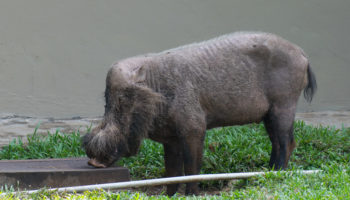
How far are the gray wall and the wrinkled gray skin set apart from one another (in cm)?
301

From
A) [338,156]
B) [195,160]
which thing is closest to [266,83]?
[195,160]

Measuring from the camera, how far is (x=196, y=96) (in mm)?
5637

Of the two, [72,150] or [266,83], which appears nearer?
[266,83]

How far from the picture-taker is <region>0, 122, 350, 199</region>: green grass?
5090 millimetres

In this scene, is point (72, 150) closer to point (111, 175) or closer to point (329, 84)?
point (111, 175)

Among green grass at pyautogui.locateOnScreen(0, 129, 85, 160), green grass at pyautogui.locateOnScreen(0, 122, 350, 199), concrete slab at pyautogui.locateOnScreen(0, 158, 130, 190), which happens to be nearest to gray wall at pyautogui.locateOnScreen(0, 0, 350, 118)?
green grass at pyautogui.locateOnScreen(0, 122, 350, 199)

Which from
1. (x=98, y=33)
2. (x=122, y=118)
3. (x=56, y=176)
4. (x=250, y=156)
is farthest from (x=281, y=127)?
(x=98, y=33)

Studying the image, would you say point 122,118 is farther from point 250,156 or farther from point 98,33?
point 98,33

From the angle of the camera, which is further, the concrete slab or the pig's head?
the pig's head

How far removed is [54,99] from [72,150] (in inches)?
63.2

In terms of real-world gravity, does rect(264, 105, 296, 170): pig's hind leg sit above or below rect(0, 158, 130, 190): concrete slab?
above

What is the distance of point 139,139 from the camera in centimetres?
559

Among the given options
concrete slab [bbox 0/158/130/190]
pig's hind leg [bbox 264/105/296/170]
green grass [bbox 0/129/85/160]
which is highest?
pig's hind leg [bbox 264/105/296/170]

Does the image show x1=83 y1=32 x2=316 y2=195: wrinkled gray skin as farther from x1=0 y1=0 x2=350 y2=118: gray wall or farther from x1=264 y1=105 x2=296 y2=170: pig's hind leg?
x1=0 y1=0 x2=350 y2=118: gray wall
